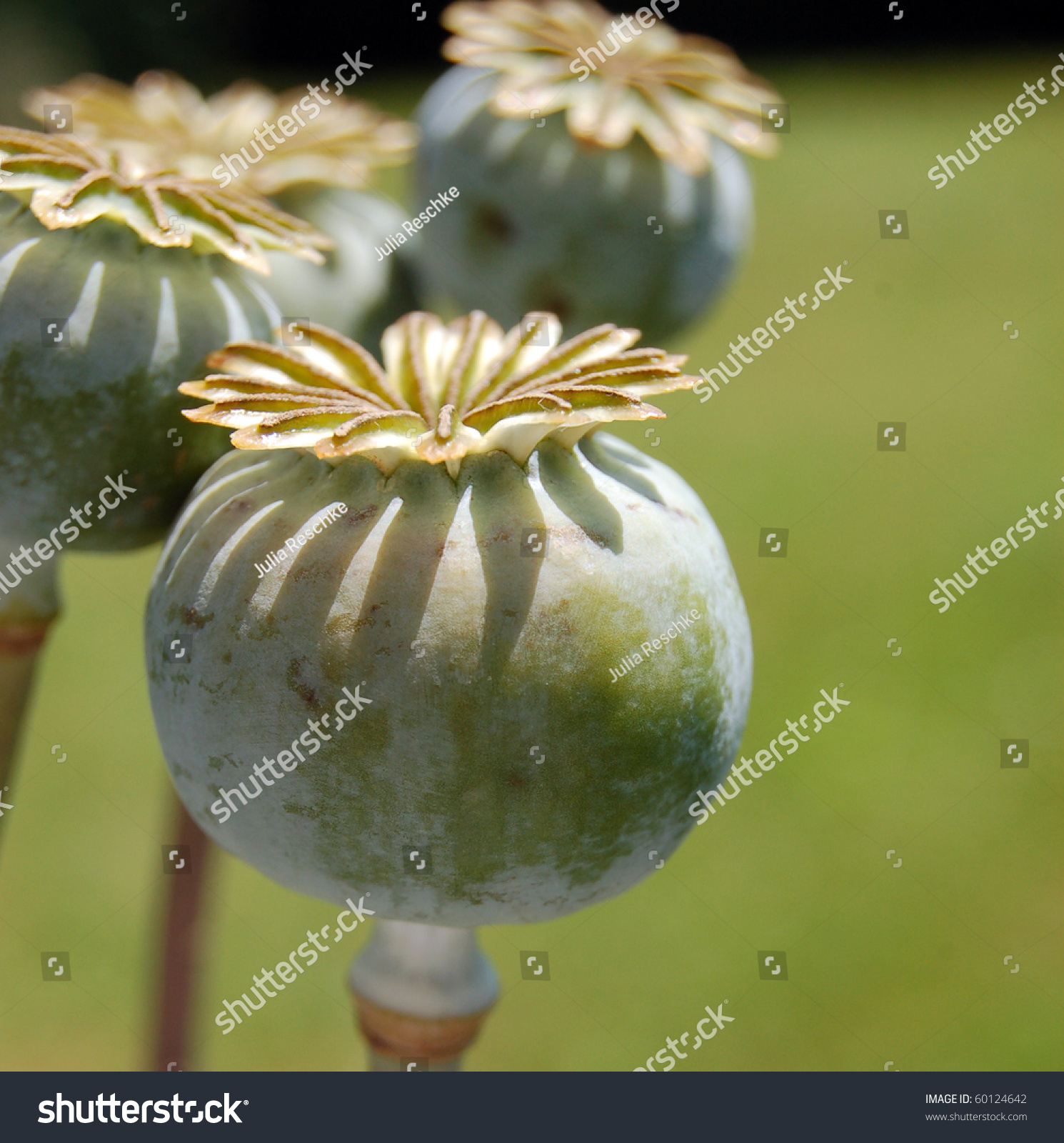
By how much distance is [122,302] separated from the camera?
23.0 inches

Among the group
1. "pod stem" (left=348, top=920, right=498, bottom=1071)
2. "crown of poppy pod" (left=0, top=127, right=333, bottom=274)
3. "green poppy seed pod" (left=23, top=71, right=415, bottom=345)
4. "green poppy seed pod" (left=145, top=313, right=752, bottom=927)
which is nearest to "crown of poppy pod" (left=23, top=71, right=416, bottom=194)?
"green poppy seed pod" (left=23, top=71, right=415, bottom=345)

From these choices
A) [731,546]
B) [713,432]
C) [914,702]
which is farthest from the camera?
[713,432]

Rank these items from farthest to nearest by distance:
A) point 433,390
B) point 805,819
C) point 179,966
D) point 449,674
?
point 805,819
point 179,966
point 433,390
point 449,674

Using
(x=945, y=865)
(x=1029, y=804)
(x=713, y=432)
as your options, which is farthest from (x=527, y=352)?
(x=713, y=432)

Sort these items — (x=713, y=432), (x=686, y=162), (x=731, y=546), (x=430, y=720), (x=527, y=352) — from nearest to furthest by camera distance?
(x=430, y=720)
(x=527, y=352)
(x=686, y=162)
(x=731, y=546)
(x=713, y=432)

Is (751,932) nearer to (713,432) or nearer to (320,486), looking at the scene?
(320,486)

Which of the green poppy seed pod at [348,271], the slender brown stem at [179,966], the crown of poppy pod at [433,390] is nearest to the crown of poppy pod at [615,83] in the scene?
the green poppy seed pod at [348,271]

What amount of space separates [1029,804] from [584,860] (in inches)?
84.0

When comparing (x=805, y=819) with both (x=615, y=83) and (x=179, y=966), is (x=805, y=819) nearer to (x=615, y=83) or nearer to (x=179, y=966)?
(x=179, y=966)

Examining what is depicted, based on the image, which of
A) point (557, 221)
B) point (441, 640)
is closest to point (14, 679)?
point (441, 640)

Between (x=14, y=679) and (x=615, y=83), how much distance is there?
1.84 ft

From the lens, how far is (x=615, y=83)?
0.82 meters

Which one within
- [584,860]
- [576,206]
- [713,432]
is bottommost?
[713,432]

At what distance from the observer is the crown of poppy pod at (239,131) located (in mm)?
759
